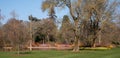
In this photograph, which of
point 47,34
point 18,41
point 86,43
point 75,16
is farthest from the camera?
point 47,34

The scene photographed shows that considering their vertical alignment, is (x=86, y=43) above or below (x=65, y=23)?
below

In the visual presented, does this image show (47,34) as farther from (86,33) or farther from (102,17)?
(102,17)

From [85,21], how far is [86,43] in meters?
16.2

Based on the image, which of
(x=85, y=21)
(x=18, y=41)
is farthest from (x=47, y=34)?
(x=18, y=41)

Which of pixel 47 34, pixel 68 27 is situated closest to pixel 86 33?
pixel 68 27

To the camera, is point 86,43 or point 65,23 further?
point 86,43

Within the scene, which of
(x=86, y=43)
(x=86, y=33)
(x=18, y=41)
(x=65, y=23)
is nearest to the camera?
(x=18, y=41)

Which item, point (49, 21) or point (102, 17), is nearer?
point (102, 17)

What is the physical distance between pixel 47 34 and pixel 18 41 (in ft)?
192

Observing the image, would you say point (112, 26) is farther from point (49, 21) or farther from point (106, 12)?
point (49, 21)

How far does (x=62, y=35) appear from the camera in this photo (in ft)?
319

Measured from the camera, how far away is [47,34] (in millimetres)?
104125

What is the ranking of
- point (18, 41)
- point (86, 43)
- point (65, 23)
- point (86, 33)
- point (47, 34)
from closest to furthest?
1. point (18, 41)
2. point (65, 23)
3. point (86, 33)
4. point (86, 43)
5. point (47, 34)

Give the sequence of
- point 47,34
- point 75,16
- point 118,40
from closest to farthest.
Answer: point 75,16 → point 118,40 → point 47,34
